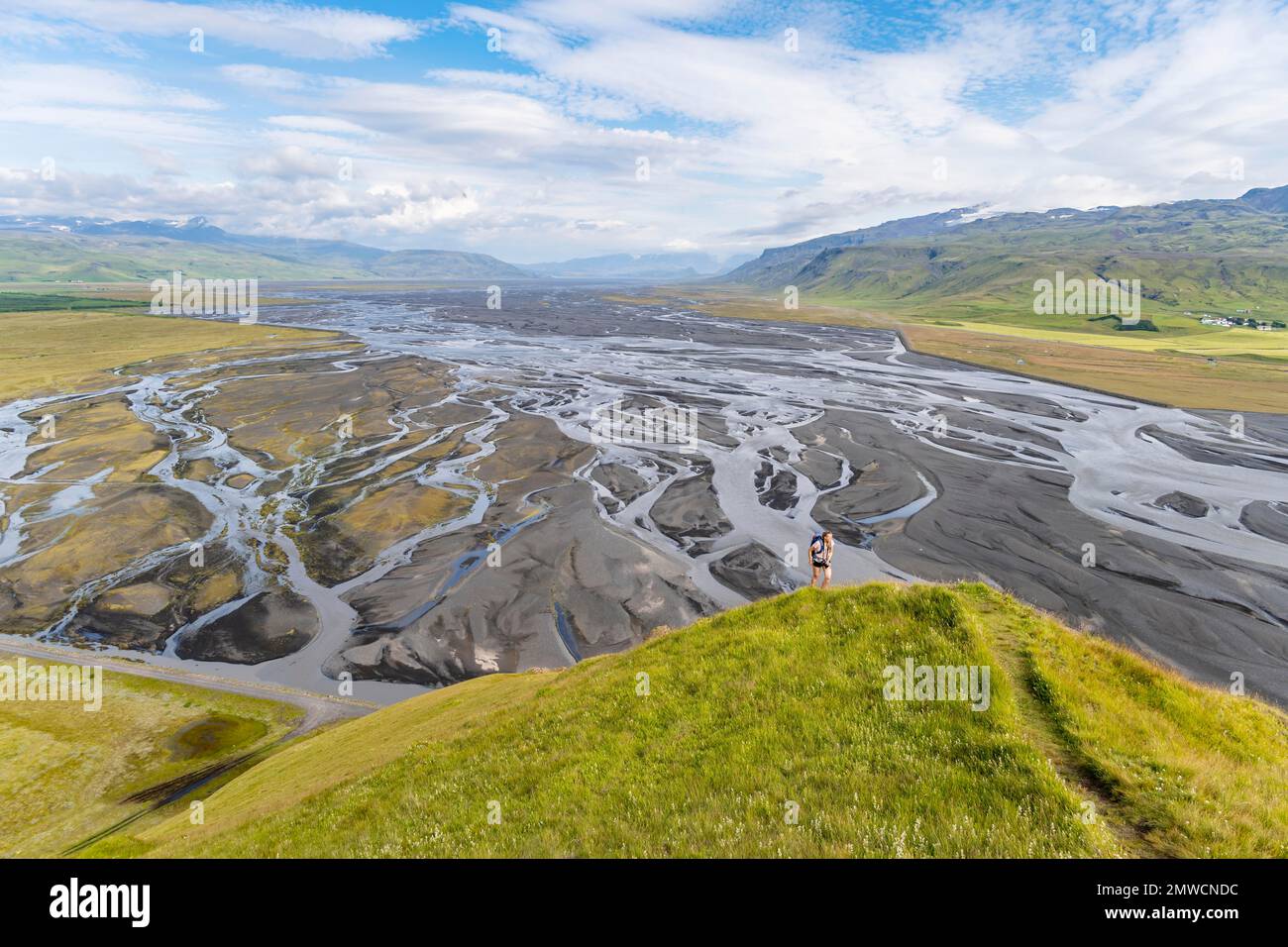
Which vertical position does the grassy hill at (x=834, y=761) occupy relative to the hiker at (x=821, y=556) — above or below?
below

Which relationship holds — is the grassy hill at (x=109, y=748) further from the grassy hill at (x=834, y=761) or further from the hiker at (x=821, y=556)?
the hiker at (x=821, y=556)

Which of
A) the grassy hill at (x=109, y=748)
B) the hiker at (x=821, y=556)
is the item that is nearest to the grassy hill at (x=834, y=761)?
the hiker at (x=821, y=556)

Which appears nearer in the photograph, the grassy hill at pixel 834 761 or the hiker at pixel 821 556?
the grassy hill at pixel 834 761

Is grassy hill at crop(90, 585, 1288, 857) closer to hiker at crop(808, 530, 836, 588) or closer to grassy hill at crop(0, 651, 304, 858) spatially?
hiker at crop(808, 530, 836, 588)

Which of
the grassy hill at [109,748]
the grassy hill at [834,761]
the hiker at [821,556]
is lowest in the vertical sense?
the grassy hill at [109,748]

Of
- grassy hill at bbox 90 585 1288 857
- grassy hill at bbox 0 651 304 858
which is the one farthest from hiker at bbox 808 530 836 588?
grassy hill at bbox 0 651 304 858

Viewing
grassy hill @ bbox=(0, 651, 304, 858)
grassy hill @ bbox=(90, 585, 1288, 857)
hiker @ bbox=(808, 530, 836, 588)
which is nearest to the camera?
grassy hill @ bbox=(90, 585, 1288, 857)

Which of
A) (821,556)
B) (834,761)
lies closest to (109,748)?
(821,556)

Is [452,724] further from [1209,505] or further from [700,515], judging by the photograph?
[1209,505]
